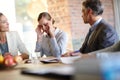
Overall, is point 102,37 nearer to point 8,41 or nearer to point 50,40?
point 50,40

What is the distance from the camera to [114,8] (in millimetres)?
5113

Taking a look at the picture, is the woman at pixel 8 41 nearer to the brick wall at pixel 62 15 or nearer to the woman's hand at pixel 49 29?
the woman's hand at pixel 49 29

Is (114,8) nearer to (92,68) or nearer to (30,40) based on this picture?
(30,40)

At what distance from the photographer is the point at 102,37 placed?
221 cm

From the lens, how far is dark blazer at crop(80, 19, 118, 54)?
Answer: 87.1 inches

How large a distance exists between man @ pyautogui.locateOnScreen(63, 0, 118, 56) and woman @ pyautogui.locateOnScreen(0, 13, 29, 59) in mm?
718

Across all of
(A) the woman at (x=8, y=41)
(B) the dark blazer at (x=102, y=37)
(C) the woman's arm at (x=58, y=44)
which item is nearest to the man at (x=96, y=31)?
(B) the dark blazer at (x=102, y=37)

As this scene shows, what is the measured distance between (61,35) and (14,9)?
93.6 inches

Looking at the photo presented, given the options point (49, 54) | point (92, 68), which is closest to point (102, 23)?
point (49, 54)

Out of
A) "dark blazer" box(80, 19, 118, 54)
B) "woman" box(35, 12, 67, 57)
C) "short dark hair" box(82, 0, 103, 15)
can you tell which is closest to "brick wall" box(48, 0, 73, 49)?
"woman" box(35, 12, 67, 57)

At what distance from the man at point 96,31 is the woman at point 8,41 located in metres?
0.72

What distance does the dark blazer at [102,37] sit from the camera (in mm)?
2213

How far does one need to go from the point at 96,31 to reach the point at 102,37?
0.14m

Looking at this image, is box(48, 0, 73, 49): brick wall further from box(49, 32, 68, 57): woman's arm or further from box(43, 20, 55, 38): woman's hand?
box(43, 20, 55, 38): woman's hand
